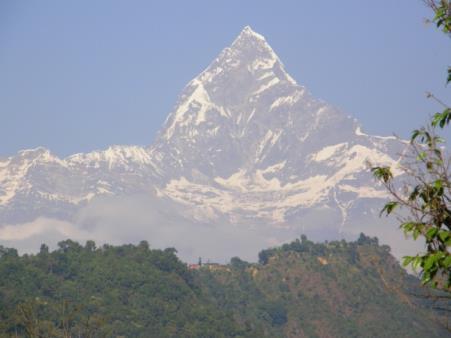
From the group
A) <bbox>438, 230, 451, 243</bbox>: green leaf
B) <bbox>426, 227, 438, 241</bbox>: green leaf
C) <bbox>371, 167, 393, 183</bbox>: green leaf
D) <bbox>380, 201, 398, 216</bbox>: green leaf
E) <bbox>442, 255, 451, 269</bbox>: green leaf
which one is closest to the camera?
A: <bbox>442, 255, 451, 269</bbox>: green leaf

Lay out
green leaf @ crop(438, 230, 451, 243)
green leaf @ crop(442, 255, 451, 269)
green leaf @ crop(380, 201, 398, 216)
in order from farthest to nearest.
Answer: green leaf @ crop(380, 201, 398, 216) < green leaf @ crop(438, 230, 451, 243) < green leaf @ crop(442, 255, 451, 269)

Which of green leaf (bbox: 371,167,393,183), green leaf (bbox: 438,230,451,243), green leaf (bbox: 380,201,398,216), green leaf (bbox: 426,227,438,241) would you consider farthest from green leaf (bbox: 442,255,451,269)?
green leaf (bbox: 371,167,393,183)

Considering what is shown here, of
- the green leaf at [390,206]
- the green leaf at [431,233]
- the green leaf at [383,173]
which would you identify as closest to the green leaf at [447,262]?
the green leaf at [431,233]

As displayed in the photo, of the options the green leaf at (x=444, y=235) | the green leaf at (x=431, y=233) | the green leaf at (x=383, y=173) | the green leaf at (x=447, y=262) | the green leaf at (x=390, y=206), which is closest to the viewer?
the green leaf at (x=447, y=262)

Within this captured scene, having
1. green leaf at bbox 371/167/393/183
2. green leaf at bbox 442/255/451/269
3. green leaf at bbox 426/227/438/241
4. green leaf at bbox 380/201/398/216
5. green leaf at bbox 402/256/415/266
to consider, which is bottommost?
green leaf at bbox 442/255/451/269

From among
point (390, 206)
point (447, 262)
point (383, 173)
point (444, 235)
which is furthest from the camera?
point (383, 173)

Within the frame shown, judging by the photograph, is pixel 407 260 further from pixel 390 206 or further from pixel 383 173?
pixel 383 173

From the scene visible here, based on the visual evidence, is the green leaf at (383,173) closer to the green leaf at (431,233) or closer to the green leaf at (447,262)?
the green leaf at (431,233)

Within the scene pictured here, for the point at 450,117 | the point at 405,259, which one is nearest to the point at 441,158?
the point at 450,117

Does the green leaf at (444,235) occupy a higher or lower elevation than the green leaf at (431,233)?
lower

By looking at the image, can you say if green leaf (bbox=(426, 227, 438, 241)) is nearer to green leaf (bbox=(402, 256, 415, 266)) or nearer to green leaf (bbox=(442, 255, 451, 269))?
green leaf (bbox=(402, 256, 415, 266))

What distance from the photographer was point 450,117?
87.1ft

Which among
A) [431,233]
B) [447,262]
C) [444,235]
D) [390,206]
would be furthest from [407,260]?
[390,206]

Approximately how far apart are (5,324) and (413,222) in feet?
513
